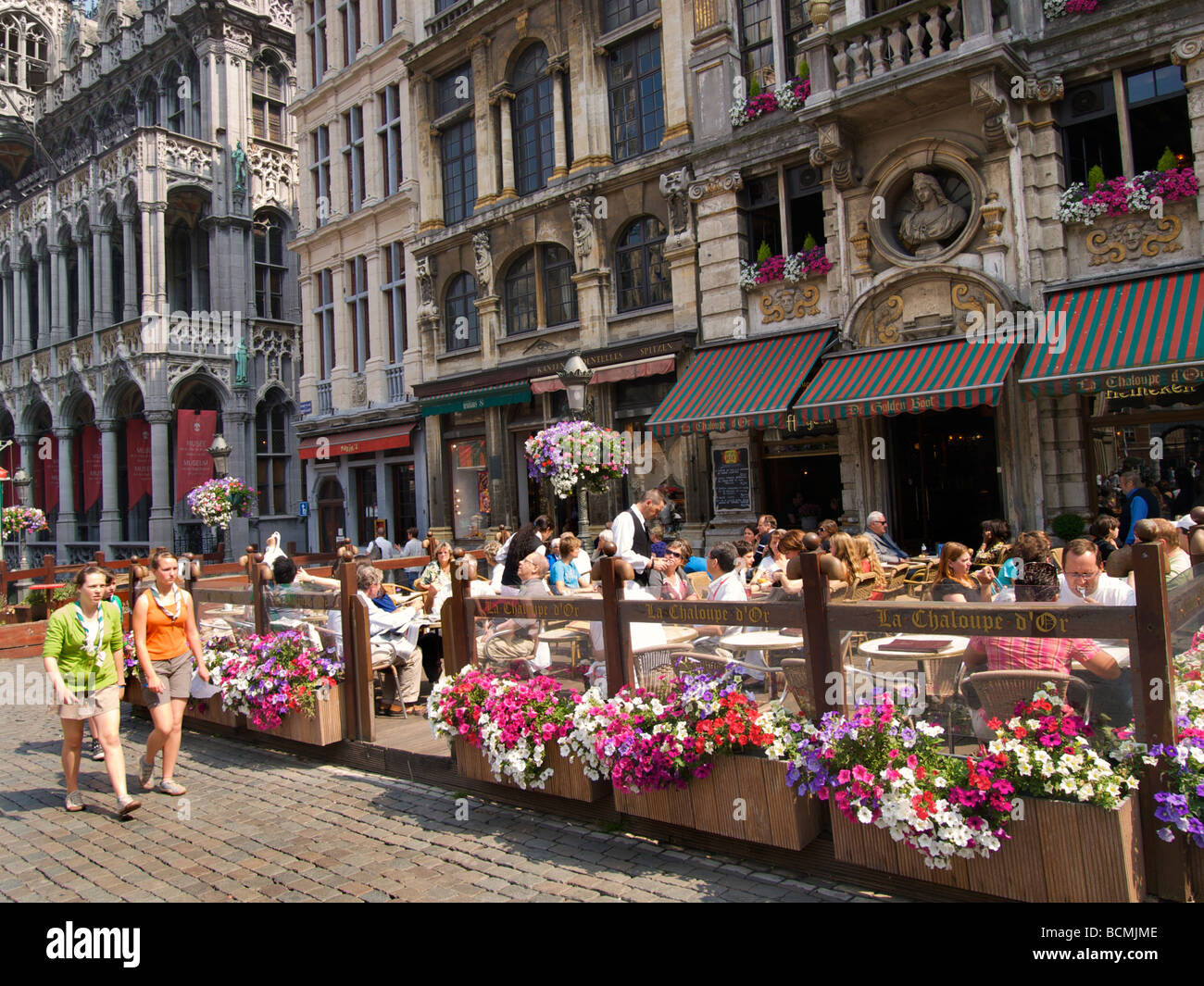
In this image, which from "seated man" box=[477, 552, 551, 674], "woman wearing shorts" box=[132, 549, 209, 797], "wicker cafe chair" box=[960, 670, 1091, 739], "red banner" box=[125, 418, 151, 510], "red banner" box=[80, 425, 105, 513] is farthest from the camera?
"red banner" box=[80, 425, 105, 513]

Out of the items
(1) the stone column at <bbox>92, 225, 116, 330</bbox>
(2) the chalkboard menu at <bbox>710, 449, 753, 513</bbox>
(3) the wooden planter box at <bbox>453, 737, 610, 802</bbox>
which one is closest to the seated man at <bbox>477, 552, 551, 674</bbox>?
(3) the wooden planter box at <bbox>453, 737, 610, 802</bbox>

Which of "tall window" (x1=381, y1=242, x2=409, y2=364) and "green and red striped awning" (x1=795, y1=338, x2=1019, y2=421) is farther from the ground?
"tall window" (x1=381, y1=242, x2=409, y2=364)

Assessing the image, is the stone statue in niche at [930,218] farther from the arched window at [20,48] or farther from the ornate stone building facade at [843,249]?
the arched window at [20,48]

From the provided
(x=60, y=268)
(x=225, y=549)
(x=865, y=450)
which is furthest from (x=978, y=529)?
(x=60, y=268)

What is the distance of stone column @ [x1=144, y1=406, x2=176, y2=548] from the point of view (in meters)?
28.3

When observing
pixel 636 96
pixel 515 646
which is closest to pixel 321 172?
pixel 636 96

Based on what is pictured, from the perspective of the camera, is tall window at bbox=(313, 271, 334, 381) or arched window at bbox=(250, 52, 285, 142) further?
arched window at bbox=(250, 52, 285, 142)

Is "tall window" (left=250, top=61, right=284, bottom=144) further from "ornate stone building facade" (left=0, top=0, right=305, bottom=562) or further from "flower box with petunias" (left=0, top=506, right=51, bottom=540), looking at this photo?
"flower box with petunias" (left=0, top=506, right=51, bottom=540)

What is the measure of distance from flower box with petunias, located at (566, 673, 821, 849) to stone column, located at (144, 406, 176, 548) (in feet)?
89.1

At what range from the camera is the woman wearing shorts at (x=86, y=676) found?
20.8 ft

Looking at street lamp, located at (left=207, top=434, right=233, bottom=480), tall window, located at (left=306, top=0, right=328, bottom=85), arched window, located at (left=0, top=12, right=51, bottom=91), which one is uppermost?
arched window, located at (left=0, top=12, right=51, bottom=91)
